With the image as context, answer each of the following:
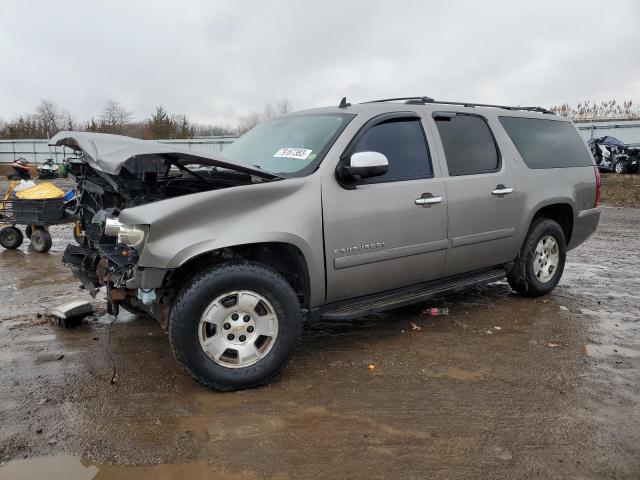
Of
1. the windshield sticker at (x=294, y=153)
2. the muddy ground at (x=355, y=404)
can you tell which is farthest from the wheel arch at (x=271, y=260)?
the windshield sticker at (x=294, y=153)

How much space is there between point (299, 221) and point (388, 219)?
0.77m

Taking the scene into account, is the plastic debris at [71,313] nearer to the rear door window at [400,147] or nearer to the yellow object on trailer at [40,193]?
the rear door window at [400,147]

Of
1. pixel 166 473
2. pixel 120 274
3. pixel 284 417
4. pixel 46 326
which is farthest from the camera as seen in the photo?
pixel 46 326

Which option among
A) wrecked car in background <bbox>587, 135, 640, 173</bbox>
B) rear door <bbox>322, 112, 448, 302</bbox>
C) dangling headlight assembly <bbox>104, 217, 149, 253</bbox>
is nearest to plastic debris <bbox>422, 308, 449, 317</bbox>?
rear door <bbox>322, 112, 448, 302</bbox>

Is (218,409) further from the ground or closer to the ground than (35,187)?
closer to the ground

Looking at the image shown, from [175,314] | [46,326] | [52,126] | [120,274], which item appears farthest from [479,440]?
[52,126]

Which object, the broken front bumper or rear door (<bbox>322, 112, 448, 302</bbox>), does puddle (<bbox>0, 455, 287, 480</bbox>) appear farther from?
rear door (<bbox>322, 112, 448, 302</bbox>)

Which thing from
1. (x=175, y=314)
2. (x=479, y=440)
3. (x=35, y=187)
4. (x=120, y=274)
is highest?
(x=35, y=187)

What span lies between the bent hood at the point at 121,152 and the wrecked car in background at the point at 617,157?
1915cm

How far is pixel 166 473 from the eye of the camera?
244 cm

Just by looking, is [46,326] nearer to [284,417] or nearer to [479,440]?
[284,417]

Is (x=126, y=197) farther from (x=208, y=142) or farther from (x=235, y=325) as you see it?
(x=208, y=142)

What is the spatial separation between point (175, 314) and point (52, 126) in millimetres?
55242

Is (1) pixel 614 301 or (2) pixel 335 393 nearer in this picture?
(2) pixel 335 393
